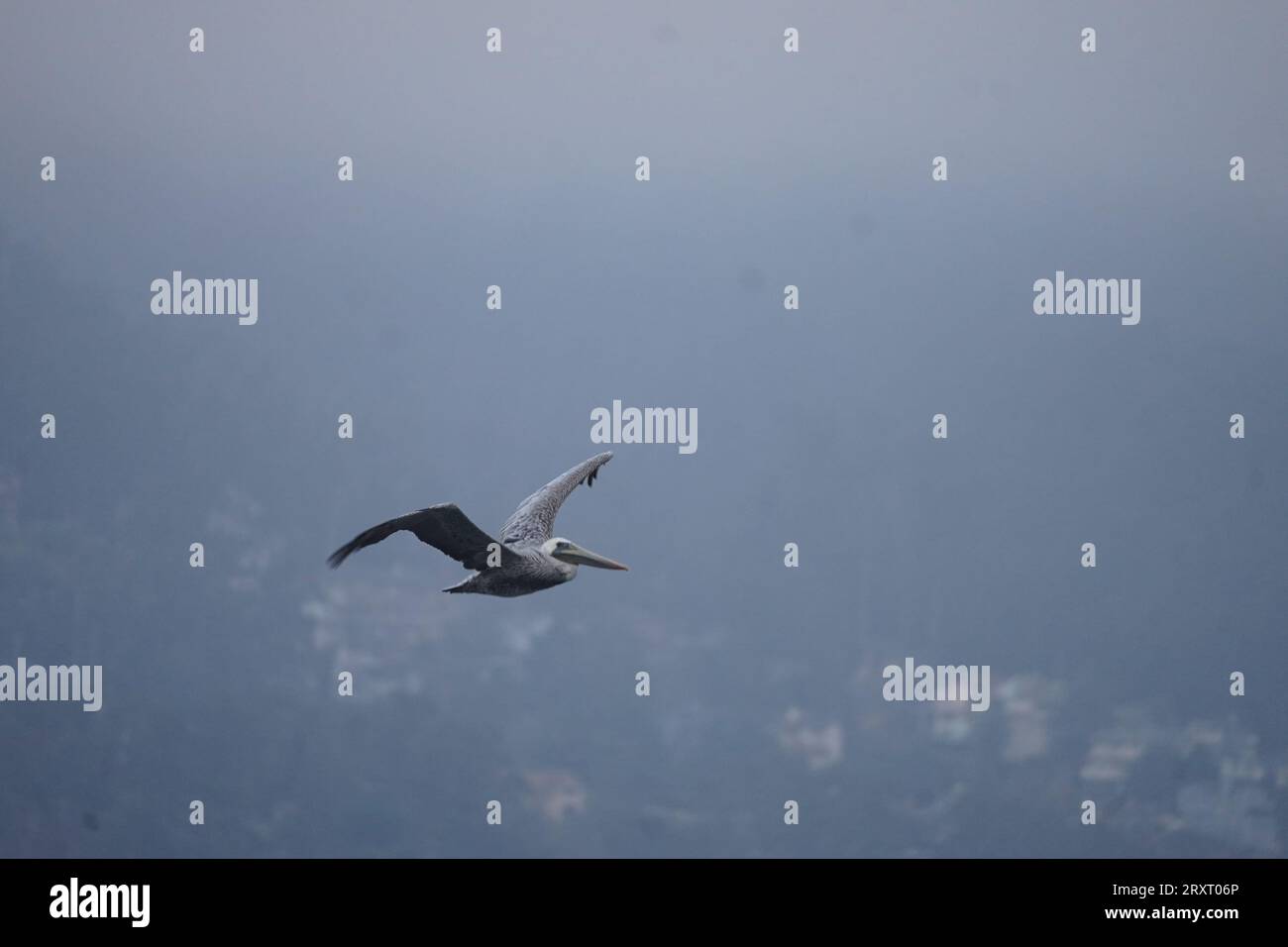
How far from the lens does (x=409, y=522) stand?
13.3 meters

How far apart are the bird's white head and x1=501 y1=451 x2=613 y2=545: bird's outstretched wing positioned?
0.68 ft

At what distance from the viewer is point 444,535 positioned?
1377 cm

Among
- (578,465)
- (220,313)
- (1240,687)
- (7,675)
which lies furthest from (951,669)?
(7,675)

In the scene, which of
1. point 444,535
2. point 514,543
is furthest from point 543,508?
point 444,535

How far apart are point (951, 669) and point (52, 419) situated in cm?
1409

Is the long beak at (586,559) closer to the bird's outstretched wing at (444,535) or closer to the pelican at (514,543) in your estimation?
the pelican at (514,543)

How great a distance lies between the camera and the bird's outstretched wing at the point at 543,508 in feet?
49.5

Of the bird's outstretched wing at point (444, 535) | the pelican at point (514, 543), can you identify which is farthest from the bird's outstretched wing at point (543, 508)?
the bird's outstretched wing at point (444, 535)

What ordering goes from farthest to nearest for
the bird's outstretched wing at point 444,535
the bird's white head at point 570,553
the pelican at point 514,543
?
the bird's white head at point 570,553 < the pelican at point 514,543 < the bird's outstretched wing at point 444,535

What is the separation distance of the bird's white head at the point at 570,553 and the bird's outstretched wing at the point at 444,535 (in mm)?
594

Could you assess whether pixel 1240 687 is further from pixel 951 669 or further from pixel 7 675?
pixel 7 675

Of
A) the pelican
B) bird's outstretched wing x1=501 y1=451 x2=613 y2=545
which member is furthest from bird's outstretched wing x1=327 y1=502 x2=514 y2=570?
bird's outstretched wing x1=501 y1=451 x2=613 y2=545

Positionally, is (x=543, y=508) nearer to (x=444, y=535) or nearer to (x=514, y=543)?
(x=514, y=543)
